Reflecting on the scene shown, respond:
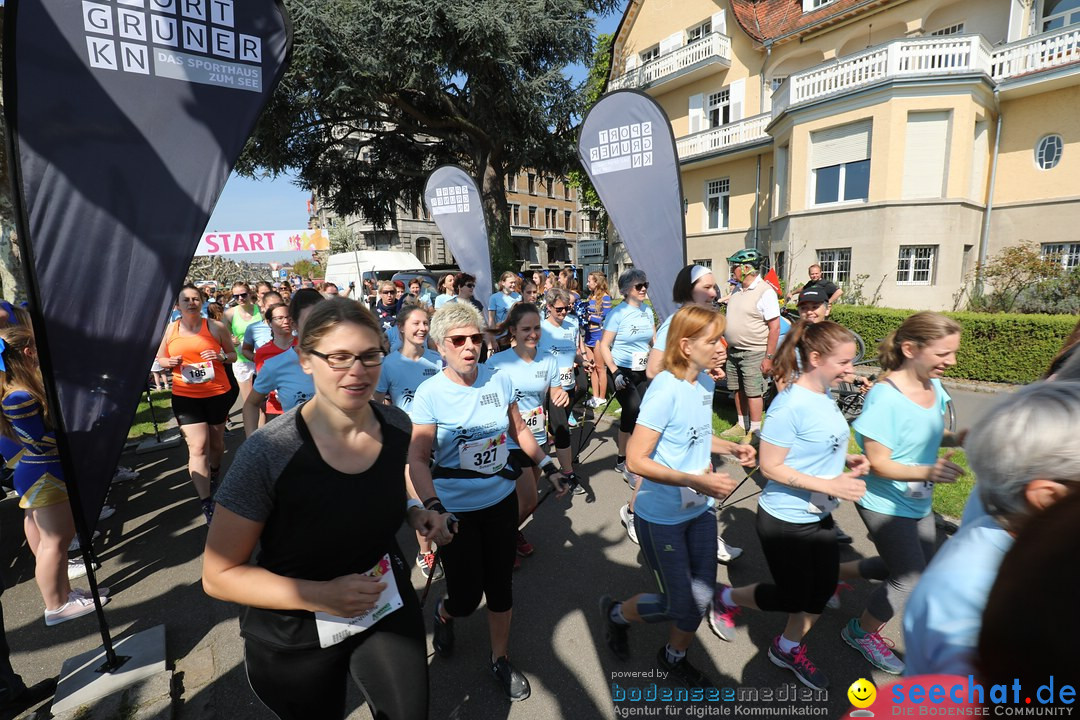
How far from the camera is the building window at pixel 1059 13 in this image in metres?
14.4

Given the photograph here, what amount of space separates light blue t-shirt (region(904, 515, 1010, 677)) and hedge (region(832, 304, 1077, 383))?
910 centimetres

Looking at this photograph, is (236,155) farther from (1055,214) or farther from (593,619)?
(1055,214)

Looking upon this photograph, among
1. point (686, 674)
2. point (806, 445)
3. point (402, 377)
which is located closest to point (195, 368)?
point (402, 377)

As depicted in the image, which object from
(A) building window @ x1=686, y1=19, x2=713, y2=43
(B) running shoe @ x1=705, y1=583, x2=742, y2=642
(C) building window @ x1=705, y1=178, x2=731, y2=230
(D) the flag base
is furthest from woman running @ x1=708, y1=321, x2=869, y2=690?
(A) building window @ x1=686, y1=19, x2=713, y2=43

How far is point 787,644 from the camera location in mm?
2670

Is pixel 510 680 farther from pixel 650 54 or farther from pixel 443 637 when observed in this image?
pixel 650 54

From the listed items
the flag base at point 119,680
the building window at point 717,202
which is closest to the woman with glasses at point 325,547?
the flag base at point 119,680

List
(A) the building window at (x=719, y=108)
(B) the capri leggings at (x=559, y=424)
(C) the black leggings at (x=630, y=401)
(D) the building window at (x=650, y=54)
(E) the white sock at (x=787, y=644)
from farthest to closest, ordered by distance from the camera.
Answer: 1. (D) the building window at (x=650, y=54)
2. (A) the building window at (x=719, y=108)
3. (C) the black leggings at (x=630, y=401)
4. (B) the capri leggings at (x=559, y=424)
5. (E) the white sock at (x=787, y=644)

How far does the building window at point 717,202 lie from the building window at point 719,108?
2.55 metres

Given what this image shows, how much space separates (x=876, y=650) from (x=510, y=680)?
6.52ft

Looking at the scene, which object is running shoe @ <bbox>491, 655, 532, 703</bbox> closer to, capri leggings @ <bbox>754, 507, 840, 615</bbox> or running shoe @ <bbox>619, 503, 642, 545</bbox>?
capri leggings @ <bbox>754, 507, 840, 615</bbox>

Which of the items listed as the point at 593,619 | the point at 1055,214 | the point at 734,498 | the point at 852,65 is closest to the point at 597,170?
the point at 734,498

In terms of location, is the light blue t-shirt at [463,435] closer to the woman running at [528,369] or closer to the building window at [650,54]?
the woman running at [528,369]

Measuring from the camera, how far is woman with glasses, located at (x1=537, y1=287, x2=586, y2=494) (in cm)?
483
